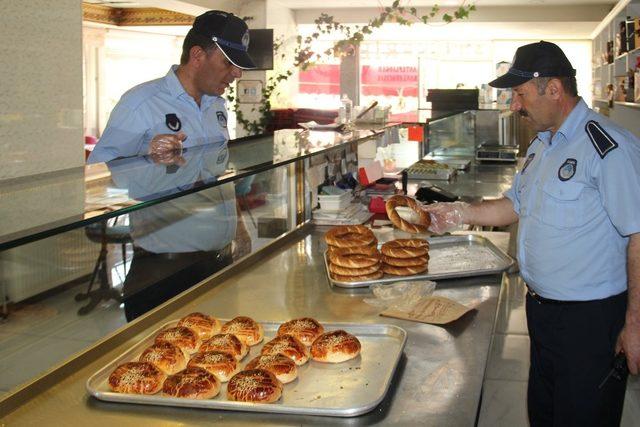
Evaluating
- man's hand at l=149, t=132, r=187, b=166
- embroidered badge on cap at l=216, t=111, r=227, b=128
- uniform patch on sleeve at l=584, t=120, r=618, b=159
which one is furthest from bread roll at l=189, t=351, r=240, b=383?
embroidered badge on cap at l=216, t=111, r=227, b=128

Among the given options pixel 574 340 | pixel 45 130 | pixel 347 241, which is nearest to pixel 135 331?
pixel 347 241

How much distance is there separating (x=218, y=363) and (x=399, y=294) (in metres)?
0.86

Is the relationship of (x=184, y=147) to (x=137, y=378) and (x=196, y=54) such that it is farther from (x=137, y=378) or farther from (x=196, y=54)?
(x=137, y=378)

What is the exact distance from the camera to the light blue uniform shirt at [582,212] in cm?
192

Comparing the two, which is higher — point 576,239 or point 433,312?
point 576,239

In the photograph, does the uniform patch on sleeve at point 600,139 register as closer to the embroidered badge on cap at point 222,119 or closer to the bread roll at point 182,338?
the bread roll at point 182,338

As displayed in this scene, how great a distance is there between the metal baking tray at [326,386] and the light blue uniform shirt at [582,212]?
0.56 meters

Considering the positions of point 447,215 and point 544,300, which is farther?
point 447,215

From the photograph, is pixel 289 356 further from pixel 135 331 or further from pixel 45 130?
pixel 45 130

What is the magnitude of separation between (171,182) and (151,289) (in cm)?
66

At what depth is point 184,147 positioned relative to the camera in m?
2.65

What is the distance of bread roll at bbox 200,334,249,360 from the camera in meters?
1.65

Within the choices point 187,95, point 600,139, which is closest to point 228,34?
point 187,95

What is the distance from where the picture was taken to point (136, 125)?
2699 mm
